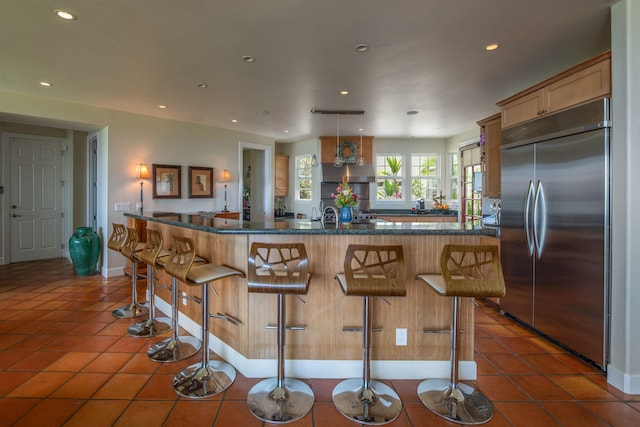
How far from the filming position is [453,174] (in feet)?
23.0

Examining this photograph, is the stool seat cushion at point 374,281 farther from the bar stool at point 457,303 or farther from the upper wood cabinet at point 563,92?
the upper wood cabinet at point 563,92

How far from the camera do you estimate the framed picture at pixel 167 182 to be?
211 inches

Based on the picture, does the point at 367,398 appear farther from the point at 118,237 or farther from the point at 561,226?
the point at 118,237

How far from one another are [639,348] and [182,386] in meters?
3.00

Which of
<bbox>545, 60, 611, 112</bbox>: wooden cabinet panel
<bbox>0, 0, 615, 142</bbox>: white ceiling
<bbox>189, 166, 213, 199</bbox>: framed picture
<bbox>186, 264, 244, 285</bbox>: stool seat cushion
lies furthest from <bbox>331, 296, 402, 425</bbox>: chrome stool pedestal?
<bbox>189, 166, 213, 199</bbox>: framed picture

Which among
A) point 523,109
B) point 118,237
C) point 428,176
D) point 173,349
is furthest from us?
point 428,176

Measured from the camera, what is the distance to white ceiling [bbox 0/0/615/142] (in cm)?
225

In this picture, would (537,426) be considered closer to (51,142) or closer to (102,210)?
(102,210)

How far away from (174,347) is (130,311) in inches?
44.7

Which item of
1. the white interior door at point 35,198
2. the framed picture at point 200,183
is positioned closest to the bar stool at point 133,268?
the framed picture at point 200,183

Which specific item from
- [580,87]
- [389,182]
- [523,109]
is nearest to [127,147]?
[389,182]

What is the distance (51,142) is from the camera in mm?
5988

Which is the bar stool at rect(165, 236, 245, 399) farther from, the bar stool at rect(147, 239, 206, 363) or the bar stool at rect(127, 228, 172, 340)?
the bar stool at rect(127, 228, 172, 340)

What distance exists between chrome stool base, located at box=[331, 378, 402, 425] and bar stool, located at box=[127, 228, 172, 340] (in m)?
1.75
